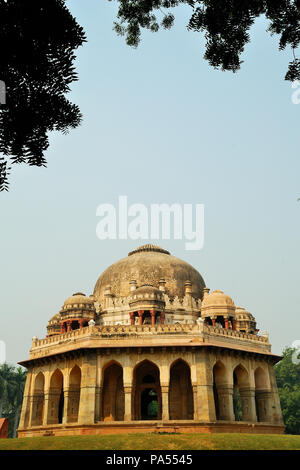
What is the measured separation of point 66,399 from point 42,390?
3.55 m

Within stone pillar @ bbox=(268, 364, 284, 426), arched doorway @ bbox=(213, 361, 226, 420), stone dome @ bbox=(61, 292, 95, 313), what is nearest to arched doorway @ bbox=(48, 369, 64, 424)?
stone dome @ bbox=(61, 292, 95, 313)

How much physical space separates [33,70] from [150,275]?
24329mm

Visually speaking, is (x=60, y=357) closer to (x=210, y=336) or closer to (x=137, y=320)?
(x=137, y=320)

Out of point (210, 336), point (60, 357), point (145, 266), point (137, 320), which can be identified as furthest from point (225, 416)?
point (145, 266)

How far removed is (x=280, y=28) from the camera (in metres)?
8.34

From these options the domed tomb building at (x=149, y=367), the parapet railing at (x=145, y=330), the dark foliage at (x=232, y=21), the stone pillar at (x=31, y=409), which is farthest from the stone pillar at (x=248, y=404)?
the dark foliage at (x=232, y=21)

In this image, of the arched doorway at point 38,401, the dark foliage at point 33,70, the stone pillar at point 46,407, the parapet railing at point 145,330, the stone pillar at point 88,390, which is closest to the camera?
the dark foliage at point 33,70

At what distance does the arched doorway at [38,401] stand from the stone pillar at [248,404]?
11871 millimetres

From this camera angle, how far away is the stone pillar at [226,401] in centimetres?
2320

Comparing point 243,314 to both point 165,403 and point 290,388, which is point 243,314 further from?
point 290,388

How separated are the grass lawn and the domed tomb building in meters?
4.90

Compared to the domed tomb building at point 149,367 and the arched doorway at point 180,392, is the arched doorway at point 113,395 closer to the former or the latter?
the domed tomb building at point 149,367

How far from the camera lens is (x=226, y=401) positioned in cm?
2355

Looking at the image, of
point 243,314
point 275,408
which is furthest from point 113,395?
point 243,314
